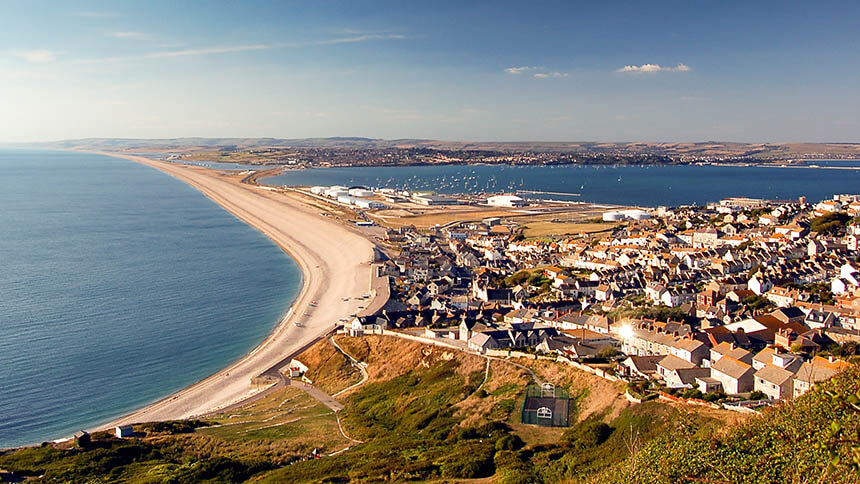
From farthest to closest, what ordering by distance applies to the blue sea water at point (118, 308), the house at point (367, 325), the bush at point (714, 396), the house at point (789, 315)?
the house at point (367, 325) → the house at point (789, 315) → the blue sea water at point (118, 308) → the bush at point (714, 396)

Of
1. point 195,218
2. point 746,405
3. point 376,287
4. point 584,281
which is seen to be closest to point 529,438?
point 746,405

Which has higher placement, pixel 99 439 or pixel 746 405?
pixel 746 405

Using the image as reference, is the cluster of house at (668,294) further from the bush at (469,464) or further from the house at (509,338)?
the bush at (469,464)

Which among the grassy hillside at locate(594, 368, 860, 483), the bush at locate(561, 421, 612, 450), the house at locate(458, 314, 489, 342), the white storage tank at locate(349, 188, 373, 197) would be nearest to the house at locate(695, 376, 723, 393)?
the bush at locate(561, 421, 612, 450)

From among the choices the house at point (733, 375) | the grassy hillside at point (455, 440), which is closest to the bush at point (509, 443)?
the grassy hillside at point (455, 440)

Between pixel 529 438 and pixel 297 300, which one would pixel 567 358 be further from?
pixel 297 300

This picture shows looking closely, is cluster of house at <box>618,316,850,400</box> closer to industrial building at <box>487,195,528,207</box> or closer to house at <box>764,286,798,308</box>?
house at <box>764,286,798,308</box>
